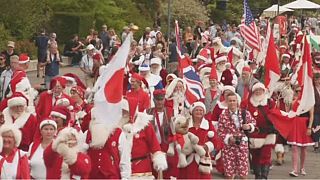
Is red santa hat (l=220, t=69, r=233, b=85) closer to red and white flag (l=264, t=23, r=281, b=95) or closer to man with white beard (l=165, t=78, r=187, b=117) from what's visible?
red and white flag (l=264, t=23, r=281, b=95)

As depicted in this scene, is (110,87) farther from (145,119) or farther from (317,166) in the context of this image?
(317,166)

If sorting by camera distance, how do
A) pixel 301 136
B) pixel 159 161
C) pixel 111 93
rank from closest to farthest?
pixel 111 93, pixel 159 161, pixel 301 136

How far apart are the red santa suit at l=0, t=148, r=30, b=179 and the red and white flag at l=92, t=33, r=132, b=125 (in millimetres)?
997

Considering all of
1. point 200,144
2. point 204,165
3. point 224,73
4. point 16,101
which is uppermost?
point 224,73

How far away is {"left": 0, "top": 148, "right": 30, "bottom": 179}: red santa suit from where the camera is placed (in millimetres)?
7965

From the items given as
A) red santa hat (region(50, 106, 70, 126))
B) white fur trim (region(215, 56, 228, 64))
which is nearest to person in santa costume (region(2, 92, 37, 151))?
red santa hat (region(50, 106, 70, 126))

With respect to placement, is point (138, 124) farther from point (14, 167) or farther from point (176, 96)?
point (176, 96)

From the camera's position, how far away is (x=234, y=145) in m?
11.6

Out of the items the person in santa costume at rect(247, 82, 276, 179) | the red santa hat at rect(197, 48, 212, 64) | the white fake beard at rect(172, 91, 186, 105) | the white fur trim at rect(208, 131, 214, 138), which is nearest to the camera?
the white fur trim at rect(208, 131, 214, 138)

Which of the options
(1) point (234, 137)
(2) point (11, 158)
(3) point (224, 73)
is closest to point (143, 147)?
(2) point (11, 158)

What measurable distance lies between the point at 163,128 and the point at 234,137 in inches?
55.8

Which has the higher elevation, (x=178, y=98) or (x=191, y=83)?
(x=191, y=83)

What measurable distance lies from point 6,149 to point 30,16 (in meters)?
25.2

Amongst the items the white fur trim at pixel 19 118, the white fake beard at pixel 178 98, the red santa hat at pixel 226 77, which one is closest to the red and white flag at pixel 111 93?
the white fur trim at pixel 19 118
